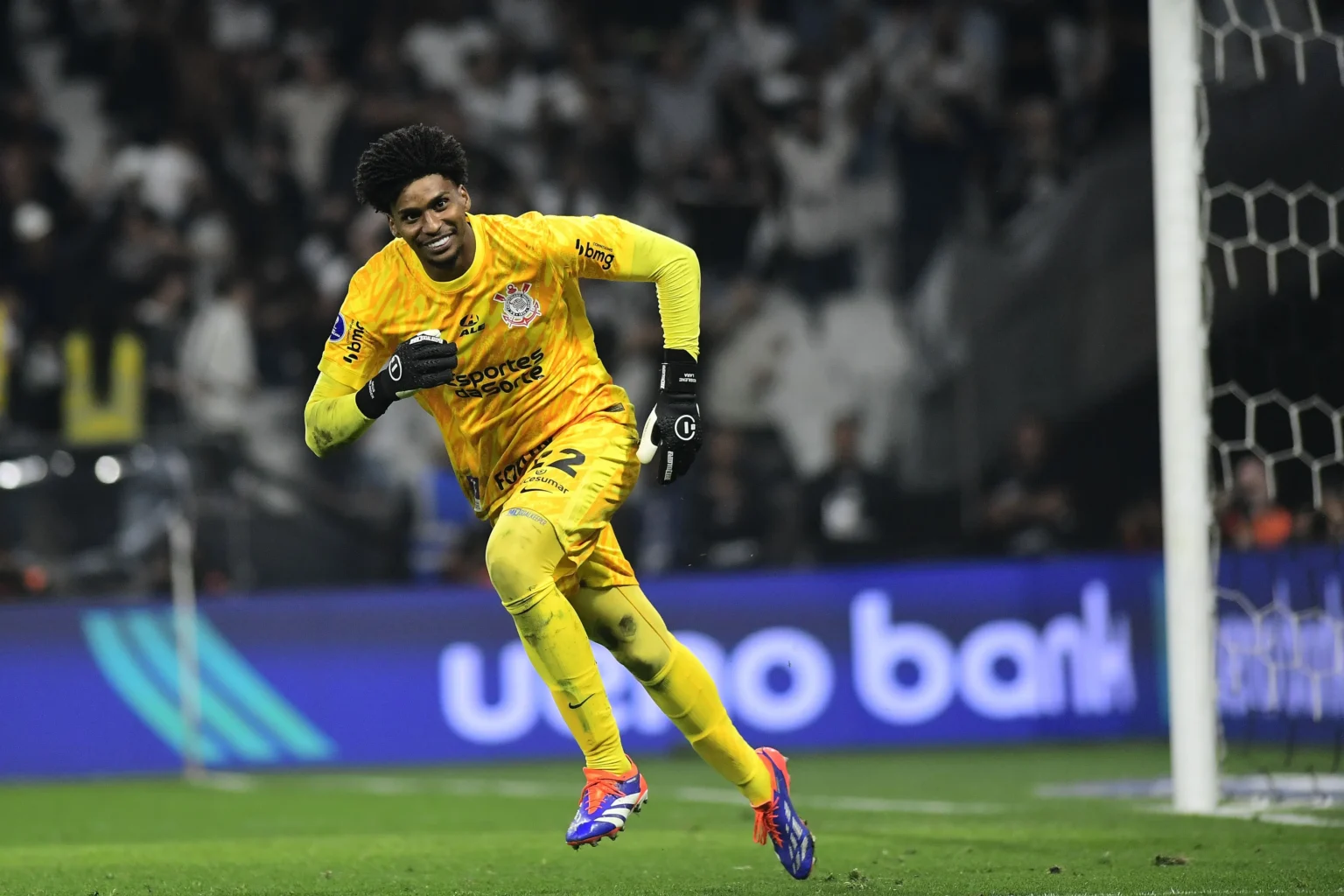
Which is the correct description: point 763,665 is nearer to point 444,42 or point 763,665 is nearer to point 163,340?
point 163,340

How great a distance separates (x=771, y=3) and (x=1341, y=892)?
11.9 metres

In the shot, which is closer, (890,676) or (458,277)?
(458,277)

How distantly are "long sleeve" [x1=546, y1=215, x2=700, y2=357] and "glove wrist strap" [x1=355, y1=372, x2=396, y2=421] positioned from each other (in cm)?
78

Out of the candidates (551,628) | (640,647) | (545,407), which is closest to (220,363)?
(545,407)

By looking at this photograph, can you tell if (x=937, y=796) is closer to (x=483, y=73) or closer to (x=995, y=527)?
(x=995, y=527)

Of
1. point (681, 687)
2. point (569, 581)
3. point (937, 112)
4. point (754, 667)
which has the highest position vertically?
point (937, 112)

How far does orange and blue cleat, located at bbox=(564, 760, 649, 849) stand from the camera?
18.8 feet

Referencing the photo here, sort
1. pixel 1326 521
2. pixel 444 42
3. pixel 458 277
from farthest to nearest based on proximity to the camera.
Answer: pixel 444 42
pixel 1326 521
pixel 458 277

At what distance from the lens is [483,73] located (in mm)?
16078

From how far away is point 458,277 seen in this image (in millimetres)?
6207

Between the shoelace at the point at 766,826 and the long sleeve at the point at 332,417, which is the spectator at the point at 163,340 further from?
the shoelace at the point at 766,826

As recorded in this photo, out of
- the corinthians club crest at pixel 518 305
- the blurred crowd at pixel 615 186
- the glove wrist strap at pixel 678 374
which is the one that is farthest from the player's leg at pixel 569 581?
the blurred crowd at pixel 615 186

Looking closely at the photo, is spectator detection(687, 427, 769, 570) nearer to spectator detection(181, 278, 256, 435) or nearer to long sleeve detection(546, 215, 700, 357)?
spectator detection(181, 278, 256, 435)

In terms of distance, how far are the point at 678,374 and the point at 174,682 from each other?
7395 mm
